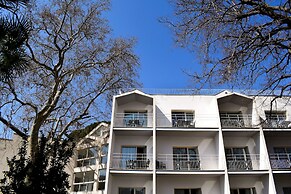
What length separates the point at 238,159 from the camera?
1401cm

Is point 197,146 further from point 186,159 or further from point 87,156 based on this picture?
point 87,156

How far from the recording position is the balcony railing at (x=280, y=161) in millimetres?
13109

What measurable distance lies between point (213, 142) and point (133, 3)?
9.90m

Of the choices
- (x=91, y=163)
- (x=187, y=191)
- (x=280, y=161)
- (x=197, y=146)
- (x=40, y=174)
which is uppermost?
(x=197, y=146)

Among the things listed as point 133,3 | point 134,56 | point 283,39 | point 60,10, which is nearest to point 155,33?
point 133,3

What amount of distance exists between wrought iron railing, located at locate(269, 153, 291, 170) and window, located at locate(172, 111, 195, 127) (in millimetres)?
5103

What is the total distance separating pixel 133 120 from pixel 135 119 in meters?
0.38

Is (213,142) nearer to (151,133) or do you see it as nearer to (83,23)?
(151,133)

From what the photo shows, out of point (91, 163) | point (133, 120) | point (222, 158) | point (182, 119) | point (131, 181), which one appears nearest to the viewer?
point (222, 158)

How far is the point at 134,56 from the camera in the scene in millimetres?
15430

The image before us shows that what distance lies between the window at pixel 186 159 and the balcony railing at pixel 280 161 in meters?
4.30

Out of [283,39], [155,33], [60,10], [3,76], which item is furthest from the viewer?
[60,10]

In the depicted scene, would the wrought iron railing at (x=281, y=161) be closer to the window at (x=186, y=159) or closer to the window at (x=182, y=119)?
the window at (x=186, y=159)

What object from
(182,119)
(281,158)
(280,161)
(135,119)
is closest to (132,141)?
(135,119)
